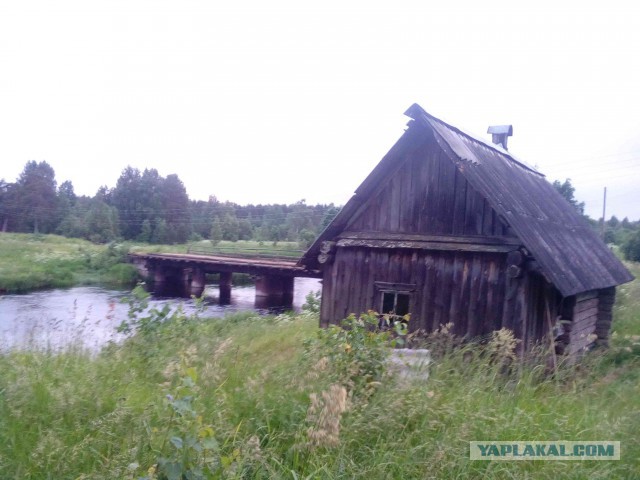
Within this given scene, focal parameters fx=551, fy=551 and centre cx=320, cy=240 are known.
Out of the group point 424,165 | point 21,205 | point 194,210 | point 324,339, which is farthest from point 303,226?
point 324,339

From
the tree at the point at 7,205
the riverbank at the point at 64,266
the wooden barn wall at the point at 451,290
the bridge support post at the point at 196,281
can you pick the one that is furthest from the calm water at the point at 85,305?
the tree at the point at 7,205

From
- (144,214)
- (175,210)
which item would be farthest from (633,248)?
(144,214)

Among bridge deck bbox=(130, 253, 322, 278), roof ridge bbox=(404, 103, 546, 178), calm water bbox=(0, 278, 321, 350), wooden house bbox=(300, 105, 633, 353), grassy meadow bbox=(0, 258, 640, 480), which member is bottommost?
calm water bbox=(0, 278, 321, 350)

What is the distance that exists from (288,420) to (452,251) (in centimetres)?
559

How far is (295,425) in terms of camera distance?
353 centimetres

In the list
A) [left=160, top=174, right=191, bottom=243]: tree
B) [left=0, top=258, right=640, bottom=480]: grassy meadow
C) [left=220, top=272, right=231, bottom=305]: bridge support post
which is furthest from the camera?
[left=160, top=174, right=191, bottom=243]: tree

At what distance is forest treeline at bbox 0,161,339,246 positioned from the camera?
59.6m

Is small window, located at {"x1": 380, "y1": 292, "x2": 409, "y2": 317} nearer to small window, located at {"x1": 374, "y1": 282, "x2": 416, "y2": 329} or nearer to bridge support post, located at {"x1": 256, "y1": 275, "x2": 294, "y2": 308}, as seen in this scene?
small window, located at {"x1": 374, "y1": 282, "x2": 416, "y2": 329}

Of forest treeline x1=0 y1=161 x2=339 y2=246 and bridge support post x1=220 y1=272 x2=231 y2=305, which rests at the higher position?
forest treeline x1=0 y1=161 x2=339 y2=246

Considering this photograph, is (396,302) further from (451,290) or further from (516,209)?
(516,209)

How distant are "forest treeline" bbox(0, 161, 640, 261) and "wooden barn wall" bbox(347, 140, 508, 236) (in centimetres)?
4615

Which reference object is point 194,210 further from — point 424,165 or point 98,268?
point 424,165

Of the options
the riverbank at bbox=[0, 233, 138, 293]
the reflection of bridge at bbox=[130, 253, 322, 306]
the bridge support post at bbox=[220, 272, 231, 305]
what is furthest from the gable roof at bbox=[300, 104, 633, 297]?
the riverbank at bbox=[0, 233, 138, 293]

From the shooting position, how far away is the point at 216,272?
35875mm
